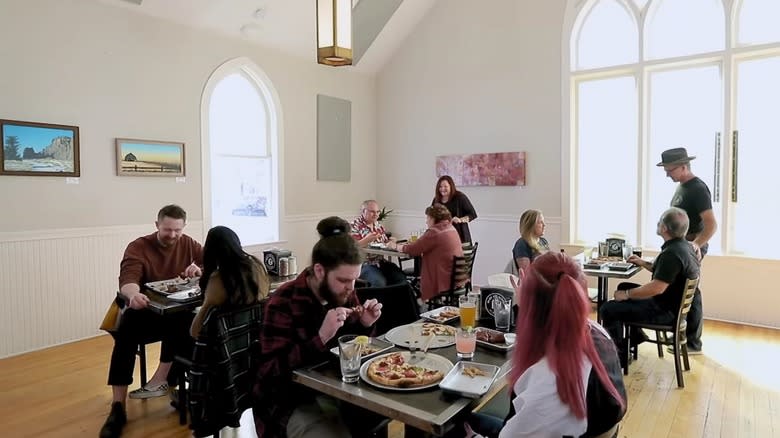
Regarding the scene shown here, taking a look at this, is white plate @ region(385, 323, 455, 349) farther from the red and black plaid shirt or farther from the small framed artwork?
the small framed artwork

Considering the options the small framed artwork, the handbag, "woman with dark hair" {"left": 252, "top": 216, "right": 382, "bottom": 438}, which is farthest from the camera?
the small framed artwork

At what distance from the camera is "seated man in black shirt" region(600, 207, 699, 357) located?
3.24 meters

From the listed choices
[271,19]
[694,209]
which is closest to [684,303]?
[694,209]

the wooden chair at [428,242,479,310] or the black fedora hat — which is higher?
the black fedora hat

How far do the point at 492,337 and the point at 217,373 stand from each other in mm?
1266

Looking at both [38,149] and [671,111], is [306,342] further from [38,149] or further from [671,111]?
[671,111]

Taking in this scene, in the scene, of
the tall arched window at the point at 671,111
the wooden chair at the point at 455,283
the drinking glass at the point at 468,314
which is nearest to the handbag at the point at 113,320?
the drinking glass at the point at 468,314

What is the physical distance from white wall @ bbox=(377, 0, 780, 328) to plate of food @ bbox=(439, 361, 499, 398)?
4498 millimetres

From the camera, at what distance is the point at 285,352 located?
1.75m

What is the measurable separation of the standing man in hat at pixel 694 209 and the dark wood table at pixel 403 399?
9.93 feet

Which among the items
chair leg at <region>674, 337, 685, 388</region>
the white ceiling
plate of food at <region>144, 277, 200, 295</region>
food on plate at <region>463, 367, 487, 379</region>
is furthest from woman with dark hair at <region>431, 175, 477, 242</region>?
food on plate at <region>463, 367, 487, 379</region>

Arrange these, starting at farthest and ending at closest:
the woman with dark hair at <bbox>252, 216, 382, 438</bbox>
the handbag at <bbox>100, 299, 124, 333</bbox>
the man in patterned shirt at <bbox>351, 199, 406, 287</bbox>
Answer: the man in patterned shirt at <bbox>351, 199, 406, 287</bbox> → the handbag at <bbox>100, 299, 124, 333</bbox> → the woman with dark hair at <bbox>252, 216, 382, 438</bbox>

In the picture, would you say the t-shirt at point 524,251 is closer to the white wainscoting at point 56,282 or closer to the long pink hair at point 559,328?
the long pink hair at point 559,328

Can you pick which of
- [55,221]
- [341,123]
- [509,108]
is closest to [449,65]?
[509,108]
